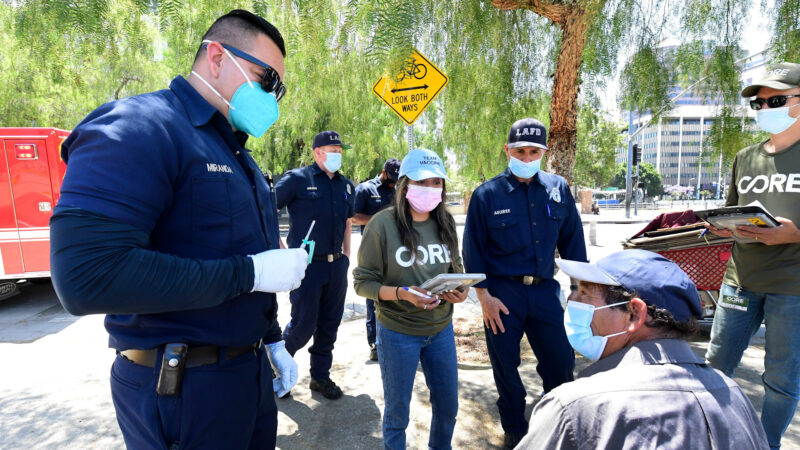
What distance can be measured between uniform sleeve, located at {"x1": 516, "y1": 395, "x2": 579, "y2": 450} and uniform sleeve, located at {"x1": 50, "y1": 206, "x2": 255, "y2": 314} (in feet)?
3.36

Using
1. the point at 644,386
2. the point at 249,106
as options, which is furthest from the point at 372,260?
the point at 644,386

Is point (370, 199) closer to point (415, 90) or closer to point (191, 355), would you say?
point (415, 90)

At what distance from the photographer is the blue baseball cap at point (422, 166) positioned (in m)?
2.58

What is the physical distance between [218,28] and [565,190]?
256 centimetres

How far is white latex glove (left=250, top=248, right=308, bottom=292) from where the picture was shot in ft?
4.63

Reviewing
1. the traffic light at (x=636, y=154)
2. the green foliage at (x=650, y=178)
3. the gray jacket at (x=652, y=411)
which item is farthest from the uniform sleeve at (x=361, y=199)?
the green foliage at (x=650, y=178)

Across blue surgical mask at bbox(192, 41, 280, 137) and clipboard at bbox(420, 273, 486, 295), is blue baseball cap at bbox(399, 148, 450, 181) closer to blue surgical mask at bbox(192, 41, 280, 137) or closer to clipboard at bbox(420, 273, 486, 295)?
clipboard at bbox(420, 273, 486, 295)

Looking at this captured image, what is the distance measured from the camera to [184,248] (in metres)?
1.34

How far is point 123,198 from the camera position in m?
1.11

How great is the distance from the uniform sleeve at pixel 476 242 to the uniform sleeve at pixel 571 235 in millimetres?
606

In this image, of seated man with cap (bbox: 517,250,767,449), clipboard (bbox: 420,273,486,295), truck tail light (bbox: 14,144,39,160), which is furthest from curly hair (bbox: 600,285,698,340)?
truck tail light (bbox: 14,144,39,160)

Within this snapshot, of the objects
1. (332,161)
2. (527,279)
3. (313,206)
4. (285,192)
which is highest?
(332,161)

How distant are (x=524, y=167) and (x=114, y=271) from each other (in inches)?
102

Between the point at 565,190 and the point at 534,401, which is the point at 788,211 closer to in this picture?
the point at 565,190
